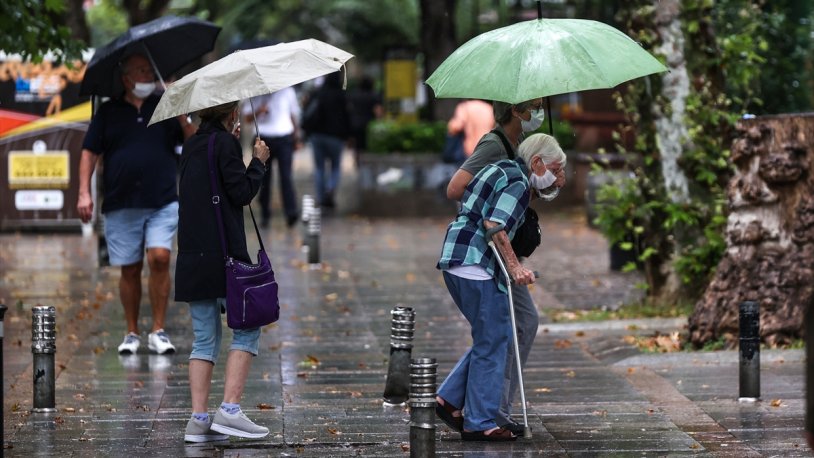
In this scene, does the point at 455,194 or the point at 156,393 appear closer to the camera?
the point at 455,194

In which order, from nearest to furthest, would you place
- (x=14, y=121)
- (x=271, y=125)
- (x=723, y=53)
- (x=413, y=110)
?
1. (x=723, y=53)
2. (x=14, y=121)
3. (x=271, y=125)
4. (x=413, y=110)

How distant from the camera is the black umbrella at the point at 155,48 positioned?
9039 millimetres

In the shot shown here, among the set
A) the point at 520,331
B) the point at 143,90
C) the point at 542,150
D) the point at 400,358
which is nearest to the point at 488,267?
the point at 520,331

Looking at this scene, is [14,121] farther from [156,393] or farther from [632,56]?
[632,56]

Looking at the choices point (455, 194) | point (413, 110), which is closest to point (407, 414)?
point (455, 194)

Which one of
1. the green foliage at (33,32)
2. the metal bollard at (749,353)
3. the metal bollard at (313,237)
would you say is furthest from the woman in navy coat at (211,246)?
the metal bollard at (313,237)

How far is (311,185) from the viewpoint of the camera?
27.3m

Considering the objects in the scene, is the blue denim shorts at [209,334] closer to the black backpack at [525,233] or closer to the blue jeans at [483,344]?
the blue jeans at [483,344]

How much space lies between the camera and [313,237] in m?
14.4

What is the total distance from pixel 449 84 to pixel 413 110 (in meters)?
23.4

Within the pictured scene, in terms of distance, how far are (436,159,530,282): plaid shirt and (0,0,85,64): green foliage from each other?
4.96m

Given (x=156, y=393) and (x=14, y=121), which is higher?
(x=14, y=121)

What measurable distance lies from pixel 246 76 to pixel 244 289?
39.8 inches

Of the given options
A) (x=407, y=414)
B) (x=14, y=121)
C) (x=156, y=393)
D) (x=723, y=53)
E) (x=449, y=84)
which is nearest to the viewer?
(x=449, y=84)
